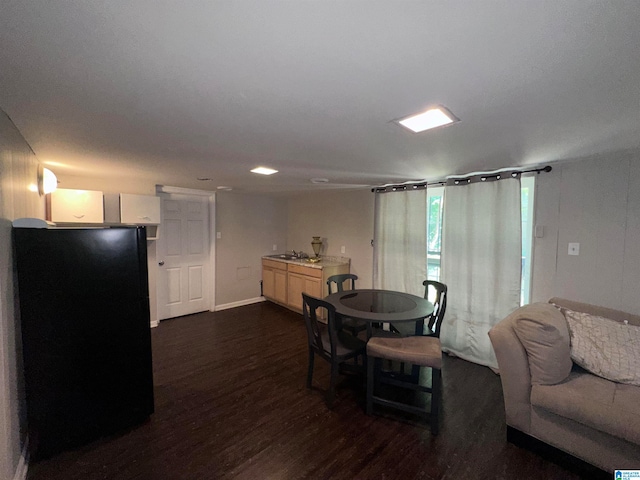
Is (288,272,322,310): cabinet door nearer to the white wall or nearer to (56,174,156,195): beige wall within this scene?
(56,174,156,195): beige wall

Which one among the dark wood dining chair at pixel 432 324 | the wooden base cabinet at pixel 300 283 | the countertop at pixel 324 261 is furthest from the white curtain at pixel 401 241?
the wooden base cabinet at pixel 300 283

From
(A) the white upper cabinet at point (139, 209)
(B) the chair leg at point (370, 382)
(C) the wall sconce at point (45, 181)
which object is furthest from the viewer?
(A) the white upper cabinet at point (139, 209)

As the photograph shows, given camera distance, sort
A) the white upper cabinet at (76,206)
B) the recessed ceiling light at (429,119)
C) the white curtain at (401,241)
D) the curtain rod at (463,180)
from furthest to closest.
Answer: the white curtain at (401,241) < the white upper cabinet at (76,206) < the curtain rod at (463,180) < the recessed ceiling light at (429,119)

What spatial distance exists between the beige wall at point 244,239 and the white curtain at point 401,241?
7.59 feet

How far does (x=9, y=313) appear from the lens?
1557 millimetres

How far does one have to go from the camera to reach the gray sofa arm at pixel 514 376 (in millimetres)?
1846

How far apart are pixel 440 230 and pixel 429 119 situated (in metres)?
2.22

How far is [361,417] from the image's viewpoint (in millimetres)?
2158

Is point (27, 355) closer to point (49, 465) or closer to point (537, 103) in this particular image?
point (49, 465)

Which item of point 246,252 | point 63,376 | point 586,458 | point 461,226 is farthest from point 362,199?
point 63,376

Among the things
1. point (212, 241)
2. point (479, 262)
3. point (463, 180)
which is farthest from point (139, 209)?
point (479, 262)

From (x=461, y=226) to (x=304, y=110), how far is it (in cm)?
255

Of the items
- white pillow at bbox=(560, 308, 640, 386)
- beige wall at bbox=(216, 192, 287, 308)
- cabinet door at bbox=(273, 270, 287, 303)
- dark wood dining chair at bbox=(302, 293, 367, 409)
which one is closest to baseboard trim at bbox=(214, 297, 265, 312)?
beige wall at bbox=(216, 192, 287, 308)

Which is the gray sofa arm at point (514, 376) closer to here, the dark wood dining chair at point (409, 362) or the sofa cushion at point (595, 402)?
the sofa cushion at point (595, 402)
